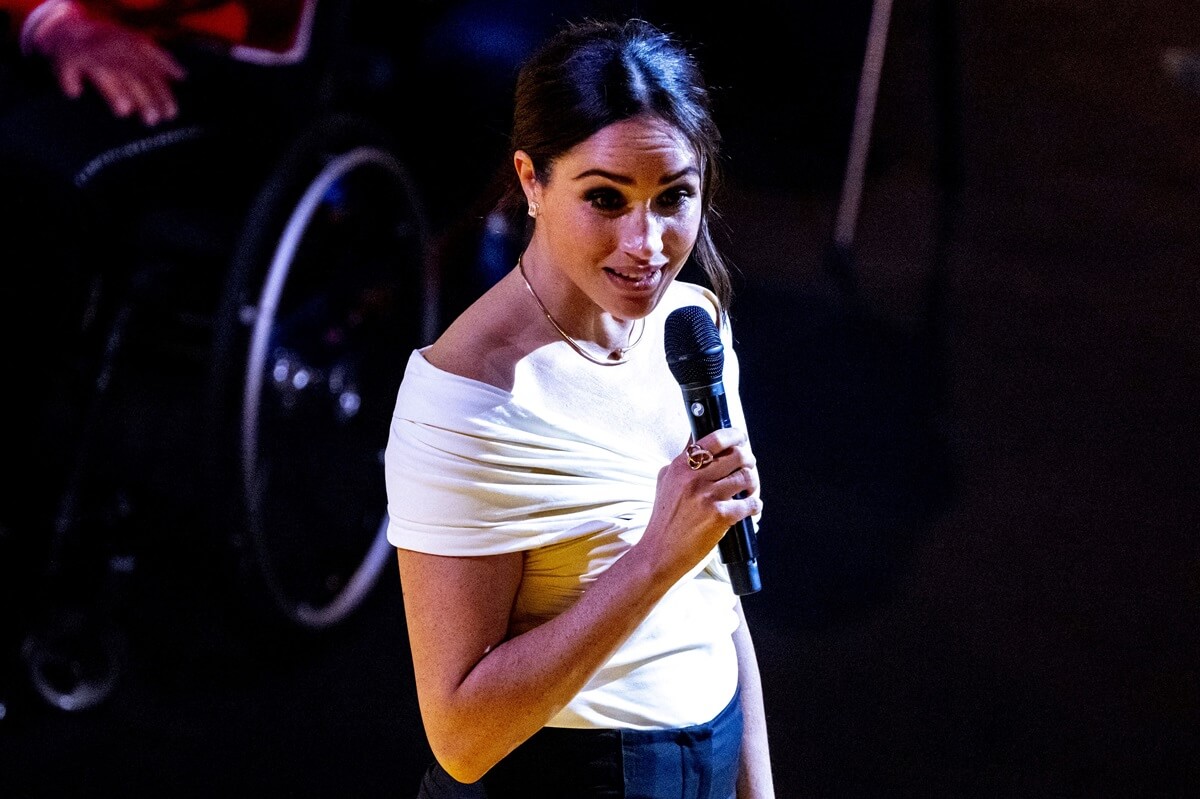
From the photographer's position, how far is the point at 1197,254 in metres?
3.36

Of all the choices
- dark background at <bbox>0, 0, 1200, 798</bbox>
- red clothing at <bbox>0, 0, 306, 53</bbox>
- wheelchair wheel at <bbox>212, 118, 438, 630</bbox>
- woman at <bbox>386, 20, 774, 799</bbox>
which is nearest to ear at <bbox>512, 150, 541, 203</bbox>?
woman at <bbox>386, 20, 774, 799</bbox>

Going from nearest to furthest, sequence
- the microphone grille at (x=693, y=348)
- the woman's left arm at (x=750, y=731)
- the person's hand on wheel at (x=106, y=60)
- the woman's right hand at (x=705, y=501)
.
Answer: the woman's right hand at (x=705, y=501) < the microphone grille at (x=693, y=348) < the woman's left arm at (x=750, y=731) < the person's hand on wheel at (x=106, y=60)

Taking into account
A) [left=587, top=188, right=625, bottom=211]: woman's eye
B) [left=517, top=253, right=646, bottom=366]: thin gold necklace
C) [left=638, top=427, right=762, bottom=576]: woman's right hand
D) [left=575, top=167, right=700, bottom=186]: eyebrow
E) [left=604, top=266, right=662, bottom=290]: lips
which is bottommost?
[left=638, top=427, right=762, bottom=576]: woman's right hand

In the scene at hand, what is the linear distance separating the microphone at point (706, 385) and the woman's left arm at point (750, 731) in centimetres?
21

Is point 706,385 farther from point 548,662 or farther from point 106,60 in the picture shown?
point 106,60

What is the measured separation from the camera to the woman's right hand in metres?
0.98

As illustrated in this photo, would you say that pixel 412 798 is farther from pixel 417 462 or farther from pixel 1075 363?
pixel 1075 363

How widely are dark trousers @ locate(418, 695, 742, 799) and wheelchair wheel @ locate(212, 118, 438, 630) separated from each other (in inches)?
52.4

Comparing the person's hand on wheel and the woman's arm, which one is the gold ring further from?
the person's hand on wheel

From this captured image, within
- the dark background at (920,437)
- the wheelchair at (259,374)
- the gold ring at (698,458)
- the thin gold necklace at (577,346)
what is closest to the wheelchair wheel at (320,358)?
the wheelchair at (259,374)

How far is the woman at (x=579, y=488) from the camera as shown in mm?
1038

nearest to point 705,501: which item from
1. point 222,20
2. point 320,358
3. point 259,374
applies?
point 259,374

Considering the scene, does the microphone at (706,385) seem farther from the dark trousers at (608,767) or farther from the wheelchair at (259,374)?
the wheelchair at (259,374)

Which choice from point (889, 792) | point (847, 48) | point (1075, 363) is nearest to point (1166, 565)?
point (1075, 363)
